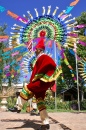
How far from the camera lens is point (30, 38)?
26.3 feet

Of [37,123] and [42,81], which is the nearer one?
[42,81]

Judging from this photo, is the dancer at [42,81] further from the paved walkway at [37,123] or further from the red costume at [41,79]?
the paved walkway at [37,123]

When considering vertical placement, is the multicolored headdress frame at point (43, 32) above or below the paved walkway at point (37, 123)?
above

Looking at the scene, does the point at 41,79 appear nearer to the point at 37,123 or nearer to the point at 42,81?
the point at 42,81

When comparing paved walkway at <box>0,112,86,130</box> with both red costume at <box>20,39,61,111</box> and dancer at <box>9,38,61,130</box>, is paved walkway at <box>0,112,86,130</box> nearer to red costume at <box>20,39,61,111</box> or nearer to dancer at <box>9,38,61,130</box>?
dancer at <box>9,38,61,130</box>

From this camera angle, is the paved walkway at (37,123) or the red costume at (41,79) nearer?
the red costume at (41,79)

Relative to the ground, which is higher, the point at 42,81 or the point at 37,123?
the point at 42,81

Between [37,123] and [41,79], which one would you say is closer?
[41,79]

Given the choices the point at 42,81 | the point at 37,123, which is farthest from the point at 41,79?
the point at 37,123

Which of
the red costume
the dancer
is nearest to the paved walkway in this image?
the dancer

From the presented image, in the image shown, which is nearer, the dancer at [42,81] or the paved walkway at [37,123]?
the dancer at [42,81]

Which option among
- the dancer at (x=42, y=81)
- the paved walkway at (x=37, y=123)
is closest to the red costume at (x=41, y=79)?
the dancer at (x=42, y=81)

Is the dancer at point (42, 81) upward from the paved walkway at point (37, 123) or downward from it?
upward

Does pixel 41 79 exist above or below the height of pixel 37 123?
above
